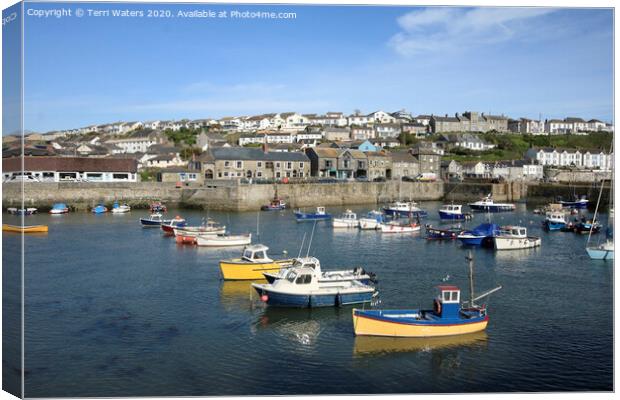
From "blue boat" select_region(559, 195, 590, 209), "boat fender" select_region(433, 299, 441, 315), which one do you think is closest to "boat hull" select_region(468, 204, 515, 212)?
"blue boat" select_region(559, 195, 590, 209)

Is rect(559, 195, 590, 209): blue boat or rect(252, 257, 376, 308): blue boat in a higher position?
rect(559, 195, 590, 209): blue boat

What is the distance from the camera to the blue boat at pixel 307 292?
1312 cm

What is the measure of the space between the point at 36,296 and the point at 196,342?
5.27m

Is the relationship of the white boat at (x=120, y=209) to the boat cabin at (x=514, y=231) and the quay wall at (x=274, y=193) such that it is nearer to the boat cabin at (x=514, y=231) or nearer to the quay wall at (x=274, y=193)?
the quay wall at (x=274, y=193)

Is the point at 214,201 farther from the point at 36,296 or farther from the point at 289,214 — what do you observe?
the point at 36,296

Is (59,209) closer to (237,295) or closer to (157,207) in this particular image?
(157,207)

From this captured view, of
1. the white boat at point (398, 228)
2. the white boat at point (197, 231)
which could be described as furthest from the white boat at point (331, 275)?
the white boat at point (398, 228)

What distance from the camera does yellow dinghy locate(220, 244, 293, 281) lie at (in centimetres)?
1564

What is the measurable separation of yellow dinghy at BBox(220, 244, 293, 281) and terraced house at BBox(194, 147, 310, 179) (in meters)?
24.8

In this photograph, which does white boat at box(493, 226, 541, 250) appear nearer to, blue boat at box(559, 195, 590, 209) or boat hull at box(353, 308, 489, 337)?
boat hull at box(353, 308, 489, 337)

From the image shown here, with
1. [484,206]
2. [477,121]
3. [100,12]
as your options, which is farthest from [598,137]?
[100,12]

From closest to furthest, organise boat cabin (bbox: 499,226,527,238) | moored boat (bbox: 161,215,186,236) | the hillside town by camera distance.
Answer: boat cabin (bbox: 499,226,527,238) → moored boat (bbox: 161,215,186,236) → the hillside town

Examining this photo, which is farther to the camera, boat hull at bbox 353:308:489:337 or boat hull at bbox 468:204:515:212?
boat hull at bbox 468:204:515:212

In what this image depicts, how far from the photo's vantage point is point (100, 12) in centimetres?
761
